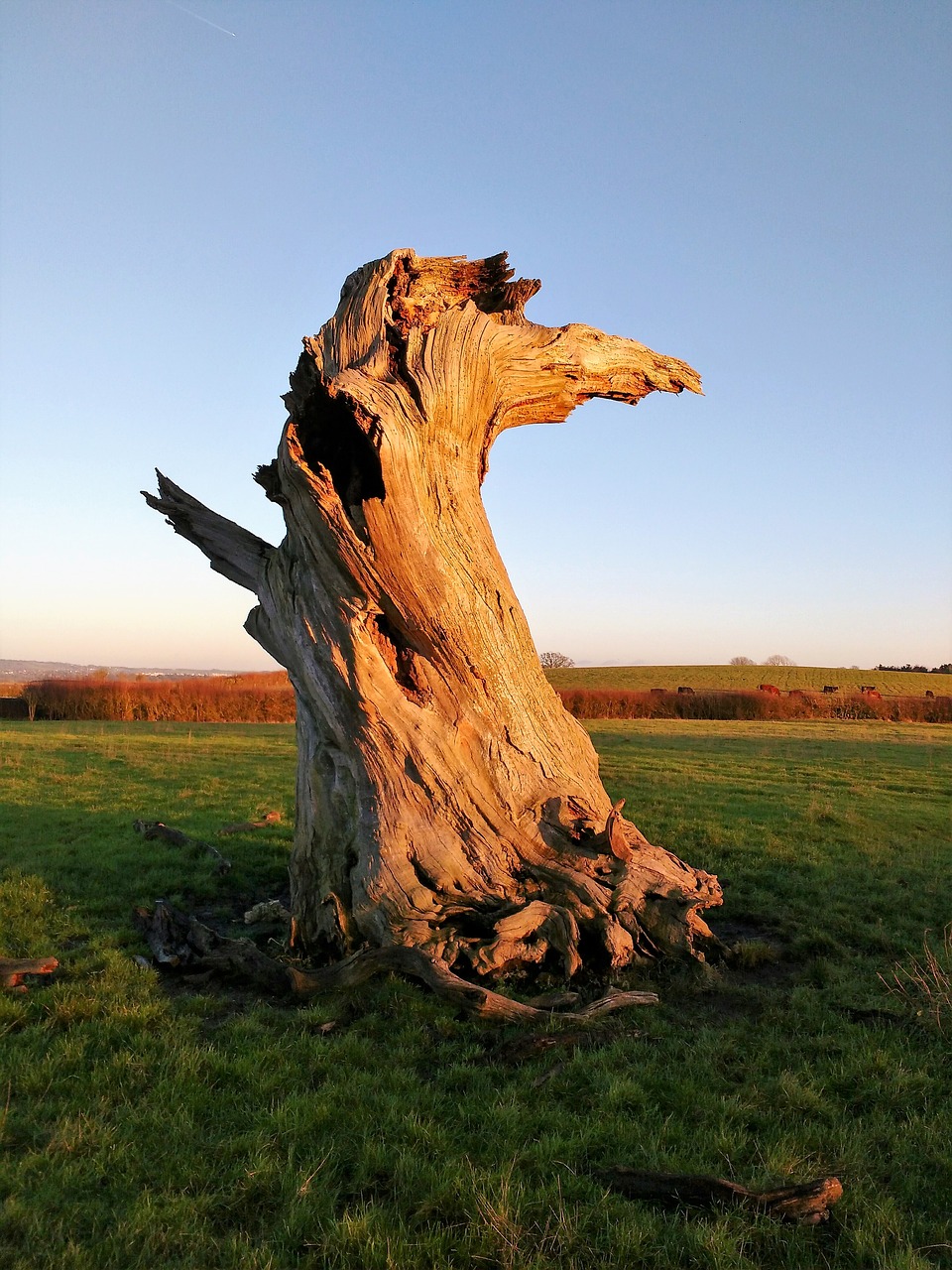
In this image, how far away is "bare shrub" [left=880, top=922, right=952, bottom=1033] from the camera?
600 cm

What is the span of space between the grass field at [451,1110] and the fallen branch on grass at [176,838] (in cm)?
109

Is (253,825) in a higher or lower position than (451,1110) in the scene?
lower

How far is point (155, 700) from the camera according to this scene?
42.1 meters

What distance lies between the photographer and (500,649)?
26.2 ft

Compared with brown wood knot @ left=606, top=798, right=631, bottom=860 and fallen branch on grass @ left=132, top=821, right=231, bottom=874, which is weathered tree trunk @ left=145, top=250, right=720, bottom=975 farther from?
fallen branch on grass @ left=132, top=821, right=231, bottom=874

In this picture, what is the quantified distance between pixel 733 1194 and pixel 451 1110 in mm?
1668

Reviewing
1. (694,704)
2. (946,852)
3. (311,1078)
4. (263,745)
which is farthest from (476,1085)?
(694,704)

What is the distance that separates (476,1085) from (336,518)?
476cm

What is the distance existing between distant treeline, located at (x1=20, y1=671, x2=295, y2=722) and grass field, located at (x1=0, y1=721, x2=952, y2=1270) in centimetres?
3482

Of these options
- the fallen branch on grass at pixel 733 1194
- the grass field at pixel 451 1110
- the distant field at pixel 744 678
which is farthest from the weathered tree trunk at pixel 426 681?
the distant field at pixel 744 678

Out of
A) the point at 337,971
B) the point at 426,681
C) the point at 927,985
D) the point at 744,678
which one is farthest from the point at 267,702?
the point at 744,678

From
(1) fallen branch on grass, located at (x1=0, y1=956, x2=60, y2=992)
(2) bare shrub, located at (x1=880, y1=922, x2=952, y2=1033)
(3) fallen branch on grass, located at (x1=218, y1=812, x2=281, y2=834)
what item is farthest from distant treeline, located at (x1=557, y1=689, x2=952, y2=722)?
(1) fallen branch on grass, located at (x1=0, y1=956, x2=60, y2=992)

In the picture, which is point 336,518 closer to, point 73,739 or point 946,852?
point 946,852

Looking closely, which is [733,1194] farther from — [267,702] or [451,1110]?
Result: [267,702]
